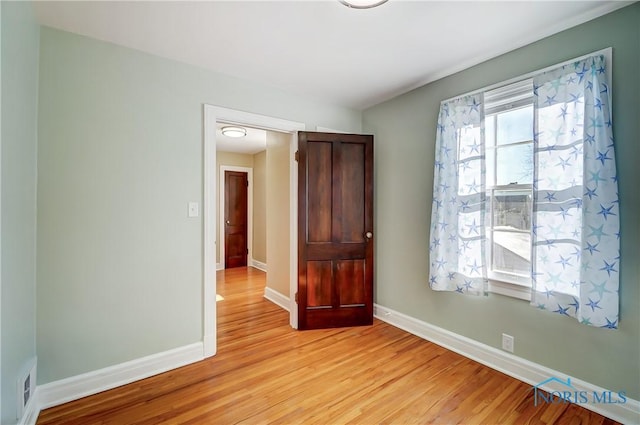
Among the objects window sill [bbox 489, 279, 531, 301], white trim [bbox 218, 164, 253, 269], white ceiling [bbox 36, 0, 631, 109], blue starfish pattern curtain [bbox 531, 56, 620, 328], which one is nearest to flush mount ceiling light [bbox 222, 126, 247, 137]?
white trim [bbox 218, 164, 253, 269]

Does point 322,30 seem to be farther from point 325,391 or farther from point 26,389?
point 26,389

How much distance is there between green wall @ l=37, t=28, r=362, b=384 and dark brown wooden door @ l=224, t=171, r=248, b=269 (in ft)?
12.5

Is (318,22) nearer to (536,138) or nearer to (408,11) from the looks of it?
(408,11)

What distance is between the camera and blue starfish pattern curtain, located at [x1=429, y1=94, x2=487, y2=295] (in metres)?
2.30

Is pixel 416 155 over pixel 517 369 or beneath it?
over

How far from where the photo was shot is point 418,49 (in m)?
2.19

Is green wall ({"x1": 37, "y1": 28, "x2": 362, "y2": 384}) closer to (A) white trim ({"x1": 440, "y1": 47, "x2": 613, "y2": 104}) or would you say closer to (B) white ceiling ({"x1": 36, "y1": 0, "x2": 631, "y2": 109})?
(B) white ceiling ({"x1": 36, "y1": 0, "x2": 631, "y2": 109})

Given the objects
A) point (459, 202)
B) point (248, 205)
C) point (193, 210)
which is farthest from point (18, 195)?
point (248, 205)

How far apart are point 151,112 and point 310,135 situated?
4.64 ft

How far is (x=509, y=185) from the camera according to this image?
2.23 metres

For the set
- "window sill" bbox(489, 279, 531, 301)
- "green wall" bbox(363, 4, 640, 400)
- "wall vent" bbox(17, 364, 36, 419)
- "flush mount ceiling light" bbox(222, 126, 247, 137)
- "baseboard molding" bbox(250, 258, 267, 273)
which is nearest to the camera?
"wall vent" bbox(17, 364, 36, 419)

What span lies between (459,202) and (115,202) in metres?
2.68

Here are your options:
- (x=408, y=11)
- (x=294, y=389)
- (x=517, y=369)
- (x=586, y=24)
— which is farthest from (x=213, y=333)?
(x=586, y=24)

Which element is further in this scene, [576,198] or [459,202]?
[459,202]
